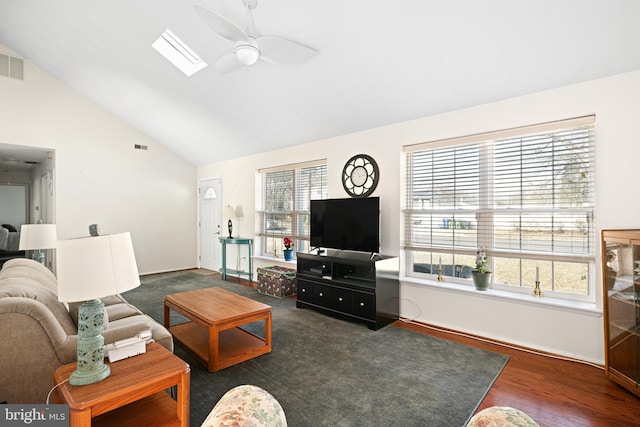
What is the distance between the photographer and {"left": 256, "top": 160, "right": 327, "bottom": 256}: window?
5172 millimetres

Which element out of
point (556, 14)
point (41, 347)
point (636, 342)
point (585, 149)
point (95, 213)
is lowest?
point (636, 342)

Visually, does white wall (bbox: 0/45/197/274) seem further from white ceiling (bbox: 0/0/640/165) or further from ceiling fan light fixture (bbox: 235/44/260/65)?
ceiling fan light fixture (bbox: 235/44/260/65)

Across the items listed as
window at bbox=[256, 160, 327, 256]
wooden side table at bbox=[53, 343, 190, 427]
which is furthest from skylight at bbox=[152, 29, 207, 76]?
wooden side table at bbox=[53, 343, 190, 427]

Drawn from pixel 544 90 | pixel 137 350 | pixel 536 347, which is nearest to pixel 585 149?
pixel 544 90

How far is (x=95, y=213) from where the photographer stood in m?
6.17

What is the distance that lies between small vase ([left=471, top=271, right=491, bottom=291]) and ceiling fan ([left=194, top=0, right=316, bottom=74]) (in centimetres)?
272

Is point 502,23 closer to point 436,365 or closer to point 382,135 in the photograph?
point 382,135

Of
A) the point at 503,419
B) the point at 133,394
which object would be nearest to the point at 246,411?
the point at 503,419

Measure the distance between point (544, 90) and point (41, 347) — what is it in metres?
4.23

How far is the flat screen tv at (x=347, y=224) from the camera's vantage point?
3859mm

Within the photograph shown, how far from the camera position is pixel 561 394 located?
2295 mm

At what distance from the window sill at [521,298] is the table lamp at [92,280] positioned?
3.12 m

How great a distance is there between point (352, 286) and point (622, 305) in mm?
2355

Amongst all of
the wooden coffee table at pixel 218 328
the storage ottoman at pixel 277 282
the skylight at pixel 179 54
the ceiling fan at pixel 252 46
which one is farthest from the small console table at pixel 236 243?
the ceiling fan at pixel 252 46
